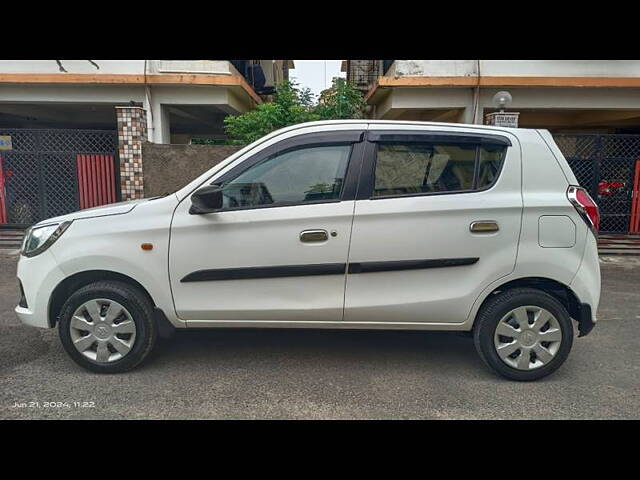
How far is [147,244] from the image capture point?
308 centimetres

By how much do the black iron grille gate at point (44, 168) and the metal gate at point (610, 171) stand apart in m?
8.88

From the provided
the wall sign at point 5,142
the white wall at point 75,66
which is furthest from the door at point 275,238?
the wall sign at point 5,142

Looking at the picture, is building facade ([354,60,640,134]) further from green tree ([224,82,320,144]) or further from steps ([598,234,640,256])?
steps ([598,234,640,256])

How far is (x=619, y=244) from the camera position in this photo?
8125 millimetres

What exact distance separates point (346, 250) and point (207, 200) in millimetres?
1055

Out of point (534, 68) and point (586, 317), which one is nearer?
point (586, 317)

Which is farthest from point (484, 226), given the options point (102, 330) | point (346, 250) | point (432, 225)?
point (102, 330)

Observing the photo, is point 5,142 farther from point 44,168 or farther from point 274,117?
point 274,117

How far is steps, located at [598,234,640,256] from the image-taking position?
799cm

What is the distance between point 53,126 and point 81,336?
13265 millimetres

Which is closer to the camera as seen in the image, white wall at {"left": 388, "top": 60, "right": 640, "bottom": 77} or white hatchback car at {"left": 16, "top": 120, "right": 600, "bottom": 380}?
white hatchback car at {"left": 16, "top": 120, "right": 600, "bottom": 380}

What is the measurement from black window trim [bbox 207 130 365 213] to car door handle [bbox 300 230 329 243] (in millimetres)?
213

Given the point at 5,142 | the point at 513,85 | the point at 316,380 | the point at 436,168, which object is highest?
the point at 513,85

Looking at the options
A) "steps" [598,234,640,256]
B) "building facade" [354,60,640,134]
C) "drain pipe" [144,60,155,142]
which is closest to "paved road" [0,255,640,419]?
"steps" [598,234,640,256]
